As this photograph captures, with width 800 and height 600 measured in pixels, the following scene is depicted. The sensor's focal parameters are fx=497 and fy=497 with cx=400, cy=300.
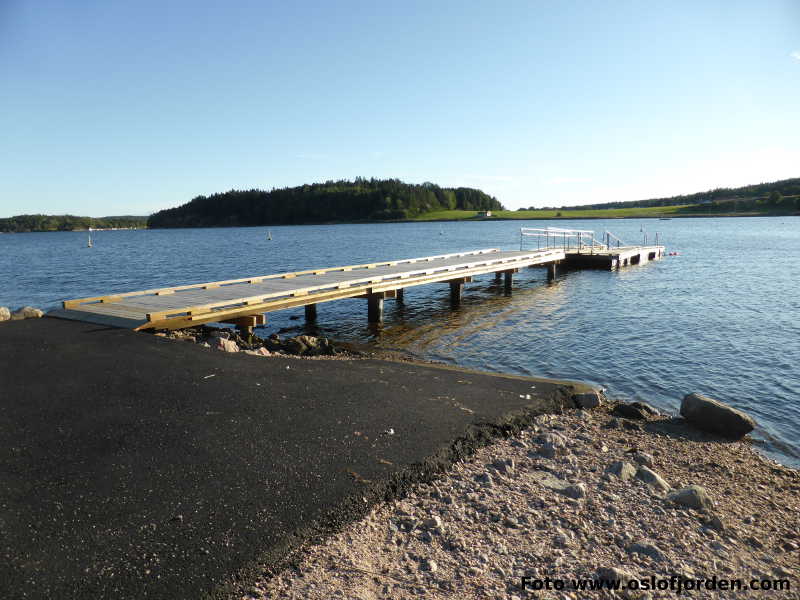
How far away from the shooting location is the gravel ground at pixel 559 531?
4375mm

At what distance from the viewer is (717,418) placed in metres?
8.98

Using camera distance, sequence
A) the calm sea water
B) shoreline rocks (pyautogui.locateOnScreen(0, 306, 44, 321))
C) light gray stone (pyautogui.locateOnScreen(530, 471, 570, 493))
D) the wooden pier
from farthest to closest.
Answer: shoreline rocks (pyautogui.locateOnScreen(0, 306, 44, 321)), the wooden pier, the calm sea water, light gray stone (pyautogui.locateOnScreen(530, 471, 570, 493))

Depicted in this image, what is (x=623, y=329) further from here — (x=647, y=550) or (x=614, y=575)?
(x=614, y=575)

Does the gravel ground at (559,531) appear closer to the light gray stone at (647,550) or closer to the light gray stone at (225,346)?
the light gray stone at (647,550)

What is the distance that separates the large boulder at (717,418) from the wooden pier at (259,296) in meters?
10.7

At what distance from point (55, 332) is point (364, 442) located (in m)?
9.31

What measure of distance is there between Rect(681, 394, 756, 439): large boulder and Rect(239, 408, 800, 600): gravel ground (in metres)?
1.41

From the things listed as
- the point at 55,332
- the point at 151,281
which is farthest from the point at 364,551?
the point at 151,281

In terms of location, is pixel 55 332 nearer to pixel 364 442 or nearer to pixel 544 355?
pixel 364 442

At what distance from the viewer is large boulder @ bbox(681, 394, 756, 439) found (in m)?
8.89

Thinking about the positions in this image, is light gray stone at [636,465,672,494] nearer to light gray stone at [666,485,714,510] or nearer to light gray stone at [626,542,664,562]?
light gray stone at [666,485,714,510]

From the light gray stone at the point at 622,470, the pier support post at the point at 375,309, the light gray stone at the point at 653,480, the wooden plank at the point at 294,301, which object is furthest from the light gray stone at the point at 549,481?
the pier support post at the point at 375,309

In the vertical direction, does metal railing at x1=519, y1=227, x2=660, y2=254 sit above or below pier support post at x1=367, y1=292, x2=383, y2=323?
above

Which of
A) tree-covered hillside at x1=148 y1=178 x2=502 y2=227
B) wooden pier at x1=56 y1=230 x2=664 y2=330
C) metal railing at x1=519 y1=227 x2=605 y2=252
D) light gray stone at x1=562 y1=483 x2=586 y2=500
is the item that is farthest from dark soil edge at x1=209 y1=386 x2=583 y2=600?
tree-covered hillside at x1=148 y1=178 x2=502 y2=227
